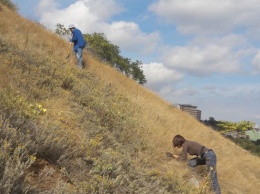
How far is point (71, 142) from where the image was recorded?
4.54 m

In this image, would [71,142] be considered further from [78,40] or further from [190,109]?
[190,109]

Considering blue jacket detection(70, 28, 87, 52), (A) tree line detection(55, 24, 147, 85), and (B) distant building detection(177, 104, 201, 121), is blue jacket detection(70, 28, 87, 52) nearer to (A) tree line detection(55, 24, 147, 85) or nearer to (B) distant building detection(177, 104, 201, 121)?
(B) distant building detection(177, 104, 201, 121)

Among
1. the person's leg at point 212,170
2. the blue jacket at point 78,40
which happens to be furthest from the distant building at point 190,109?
the person's leg at point 212,170

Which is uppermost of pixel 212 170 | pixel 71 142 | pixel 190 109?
pixel 190 109

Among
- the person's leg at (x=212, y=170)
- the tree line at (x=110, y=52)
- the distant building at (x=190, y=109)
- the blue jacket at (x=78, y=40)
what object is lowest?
the person's leg at (x=212, y=170)

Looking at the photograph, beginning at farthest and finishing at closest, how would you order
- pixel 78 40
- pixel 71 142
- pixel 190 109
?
pixel 190 109 → pixel 78 40 → pixel 71 142

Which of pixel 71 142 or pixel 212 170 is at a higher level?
pixel 71 142

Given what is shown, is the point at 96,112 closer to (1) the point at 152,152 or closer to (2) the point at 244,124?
(1) the point at 152,152

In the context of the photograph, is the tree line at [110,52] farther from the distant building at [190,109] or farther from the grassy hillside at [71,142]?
the grassy hillside at [71,142]

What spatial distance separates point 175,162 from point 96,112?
1917 millimetres

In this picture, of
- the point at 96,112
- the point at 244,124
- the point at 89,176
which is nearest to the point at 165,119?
the point at 96,112

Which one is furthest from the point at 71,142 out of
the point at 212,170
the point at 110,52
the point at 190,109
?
the point at 110,52

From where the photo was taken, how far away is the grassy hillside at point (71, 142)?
361 centimetres

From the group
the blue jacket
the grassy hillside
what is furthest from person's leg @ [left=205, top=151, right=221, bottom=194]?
the blue jacket
